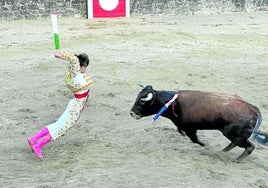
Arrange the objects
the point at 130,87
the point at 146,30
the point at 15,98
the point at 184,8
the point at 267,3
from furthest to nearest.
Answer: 1. the point at 267,3
2. the point at 184,8
3. the point at 146,30
4. the point at 130,87
5. the point at 15,98

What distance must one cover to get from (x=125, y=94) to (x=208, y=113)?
9.81ft

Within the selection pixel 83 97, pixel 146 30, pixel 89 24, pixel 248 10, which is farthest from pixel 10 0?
pixel 83 97

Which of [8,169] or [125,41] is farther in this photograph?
[125,41]

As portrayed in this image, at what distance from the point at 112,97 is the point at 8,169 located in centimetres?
302

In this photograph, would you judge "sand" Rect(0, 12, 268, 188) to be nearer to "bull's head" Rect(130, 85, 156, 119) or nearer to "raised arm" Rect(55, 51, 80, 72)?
"bull's head" Rect(130, 85, 156, 119)

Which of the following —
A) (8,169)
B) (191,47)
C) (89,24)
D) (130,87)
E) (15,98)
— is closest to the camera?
(8,169)

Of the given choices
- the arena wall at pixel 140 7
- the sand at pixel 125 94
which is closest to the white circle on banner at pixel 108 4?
the arena wall at pixel 140 7

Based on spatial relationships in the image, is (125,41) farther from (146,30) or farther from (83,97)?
(83,97)

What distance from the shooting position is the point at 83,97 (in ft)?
19.0

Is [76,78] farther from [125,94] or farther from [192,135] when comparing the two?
[125,94]

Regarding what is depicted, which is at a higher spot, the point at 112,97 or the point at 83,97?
the point at 83,97

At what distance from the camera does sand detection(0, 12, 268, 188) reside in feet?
17.3

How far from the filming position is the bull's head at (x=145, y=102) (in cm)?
560

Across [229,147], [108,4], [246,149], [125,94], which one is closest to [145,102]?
[229,147]
